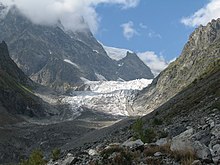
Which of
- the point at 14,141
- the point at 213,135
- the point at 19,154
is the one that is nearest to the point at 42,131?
the point at 14,141

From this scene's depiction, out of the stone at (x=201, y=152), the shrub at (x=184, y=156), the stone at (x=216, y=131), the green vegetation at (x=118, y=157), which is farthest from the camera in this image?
the stone at (x=216, y=131)

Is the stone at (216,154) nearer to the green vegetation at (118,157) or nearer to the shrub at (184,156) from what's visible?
the shrub at (184,156)

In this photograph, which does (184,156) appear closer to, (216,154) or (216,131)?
(216,154)

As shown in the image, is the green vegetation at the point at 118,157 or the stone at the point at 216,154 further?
the green vegetation at the point at 118,157

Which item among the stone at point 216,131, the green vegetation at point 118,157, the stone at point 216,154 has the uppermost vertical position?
the stone at point 216,131

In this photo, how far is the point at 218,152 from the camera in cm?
1700

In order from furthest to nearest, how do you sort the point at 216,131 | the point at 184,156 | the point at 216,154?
the point at 216,131, the point at 216,154, the point at 184,156

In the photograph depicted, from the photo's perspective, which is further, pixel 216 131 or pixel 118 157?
pixel 216 131

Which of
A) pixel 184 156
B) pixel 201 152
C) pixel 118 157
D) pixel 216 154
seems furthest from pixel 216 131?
pixel 118 157

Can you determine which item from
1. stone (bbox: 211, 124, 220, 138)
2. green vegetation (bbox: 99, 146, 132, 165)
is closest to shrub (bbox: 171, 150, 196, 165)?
green vegetation (bbox: 99, 146, 132, 165)

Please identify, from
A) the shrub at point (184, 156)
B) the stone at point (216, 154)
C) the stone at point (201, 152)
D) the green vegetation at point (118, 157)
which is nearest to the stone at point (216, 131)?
the stone at point (216, 154)

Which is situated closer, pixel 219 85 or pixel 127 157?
pixel 127 157

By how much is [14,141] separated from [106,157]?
107 meters

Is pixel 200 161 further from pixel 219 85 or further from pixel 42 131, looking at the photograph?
pixel 42 131
